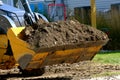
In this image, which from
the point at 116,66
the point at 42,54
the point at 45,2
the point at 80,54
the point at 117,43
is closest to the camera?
the point at 42,54

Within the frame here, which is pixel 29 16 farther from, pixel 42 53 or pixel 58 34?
pixel 42 53

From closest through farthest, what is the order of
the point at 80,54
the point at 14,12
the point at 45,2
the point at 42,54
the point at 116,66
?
the point at 42,54 → the point at 80,54 → the point at 14,12 → the point at 116,66 → the point at 45,2

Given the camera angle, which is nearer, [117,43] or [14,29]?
[14,29]

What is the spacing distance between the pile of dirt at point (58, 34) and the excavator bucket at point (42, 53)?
10 centimetres

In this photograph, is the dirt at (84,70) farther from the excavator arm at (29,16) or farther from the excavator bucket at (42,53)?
the excavator arm at (29,16)

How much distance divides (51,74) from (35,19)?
1.83 metres

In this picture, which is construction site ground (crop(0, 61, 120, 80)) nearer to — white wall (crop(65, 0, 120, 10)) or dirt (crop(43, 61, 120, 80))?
dirt (crop(43, 61, 120, 80))

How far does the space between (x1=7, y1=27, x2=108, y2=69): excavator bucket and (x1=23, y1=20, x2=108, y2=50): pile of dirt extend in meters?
0.10

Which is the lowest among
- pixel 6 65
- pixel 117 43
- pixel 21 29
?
pixel 117 43

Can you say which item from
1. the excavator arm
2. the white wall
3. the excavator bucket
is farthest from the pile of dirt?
the white wall

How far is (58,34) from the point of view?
388 inches

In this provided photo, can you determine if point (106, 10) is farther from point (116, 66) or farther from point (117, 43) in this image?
point (116, 66)

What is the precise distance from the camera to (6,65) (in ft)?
34.7

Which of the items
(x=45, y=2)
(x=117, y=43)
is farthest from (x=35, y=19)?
(x=45, y=2)
